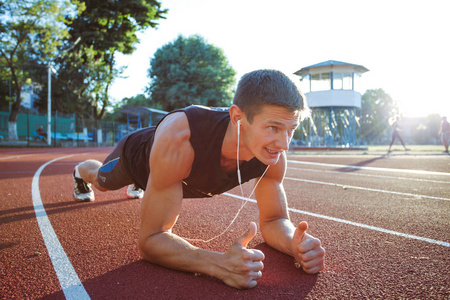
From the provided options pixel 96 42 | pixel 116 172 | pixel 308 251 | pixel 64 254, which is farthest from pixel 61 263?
pixel 96 42

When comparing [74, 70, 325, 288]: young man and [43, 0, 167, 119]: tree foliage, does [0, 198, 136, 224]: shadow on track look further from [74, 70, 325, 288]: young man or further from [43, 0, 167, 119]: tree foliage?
[43, 0, 167, 119]: tree foliage

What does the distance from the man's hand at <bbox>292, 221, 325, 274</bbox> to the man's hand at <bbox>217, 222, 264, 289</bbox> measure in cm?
30

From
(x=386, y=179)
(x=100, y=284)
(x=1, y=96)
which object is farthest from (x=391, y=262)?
(x=1, y=96)

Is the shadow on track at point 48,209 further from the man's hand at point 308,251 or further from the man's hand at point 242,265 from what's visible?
the man's hand at point 308,251

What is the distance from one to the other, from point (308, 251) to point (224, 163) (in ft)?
2.57

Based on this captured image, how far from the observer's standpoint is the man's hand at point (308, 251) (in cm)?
198

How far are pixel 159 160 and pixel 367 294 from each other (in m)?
1.38

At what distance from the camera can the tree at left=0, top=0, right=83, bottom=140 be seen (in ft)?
62.9

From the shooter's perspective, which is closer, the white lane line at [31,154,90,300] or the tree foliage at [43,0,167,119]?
the white lane line at [31,154,90,300]

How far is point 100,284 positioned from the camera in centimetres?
194

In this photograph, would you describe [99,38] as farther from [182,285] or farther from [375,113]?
[375,113]

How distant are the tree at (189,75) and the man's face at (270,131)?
35740 millimetres

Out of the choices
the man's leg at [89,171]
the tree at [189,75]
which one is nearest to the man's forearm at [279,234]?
the man's leg at [89,171]

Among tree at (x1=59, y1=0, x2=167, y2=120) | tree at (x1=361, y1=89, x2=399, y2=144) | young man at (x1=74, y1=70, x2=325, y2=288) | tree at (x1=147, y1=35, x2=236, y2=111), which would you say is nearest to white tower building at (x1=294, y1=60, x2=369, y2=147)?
tree at (x1=59, y1=0, x2=167, y2=120)
